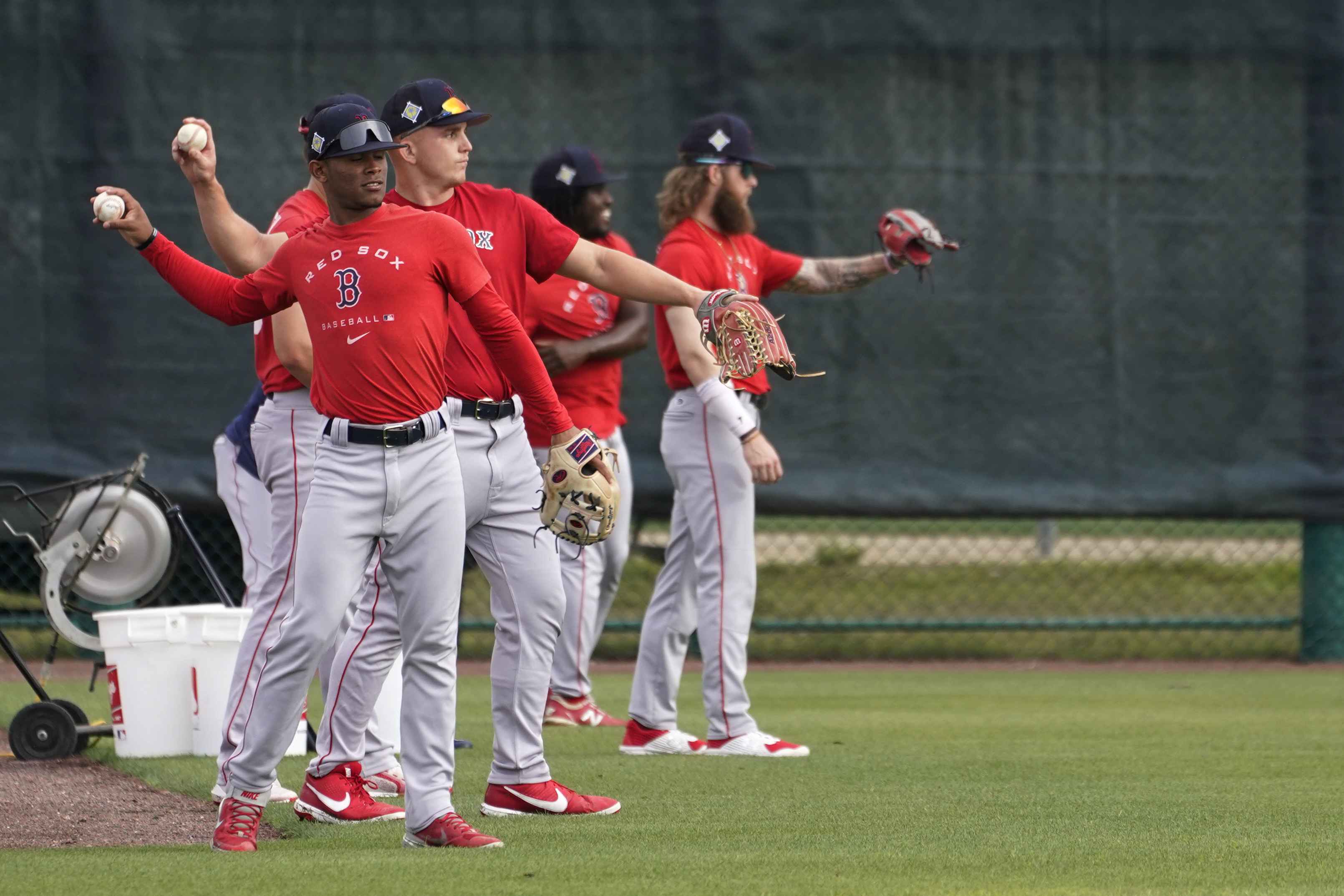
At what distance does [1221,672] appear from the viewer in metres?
7.89

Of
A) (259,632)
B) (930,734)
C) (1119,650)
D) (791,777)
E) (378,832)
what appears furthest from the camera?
(1119,650)

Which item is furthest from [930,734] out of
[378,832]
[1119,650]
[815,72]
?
[815,72]

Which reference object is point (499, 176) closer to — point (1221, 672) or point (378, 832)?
point (1221, 672)

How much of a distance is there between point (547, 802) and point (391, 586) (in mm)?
779

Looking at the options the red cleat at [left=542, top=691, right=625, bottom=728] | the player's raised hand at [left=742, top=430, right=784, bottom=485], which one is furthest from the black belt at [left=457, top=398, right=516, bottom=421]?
the red cleat at [left=542, top=691, right=625, bottom=728]

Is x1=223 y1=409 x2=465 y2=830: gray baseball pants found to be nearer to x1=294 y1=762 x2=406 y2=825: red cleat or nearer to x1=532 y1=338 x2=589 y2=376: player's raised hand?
x1=294 y1=762 x2=406 y2=825: red cleat

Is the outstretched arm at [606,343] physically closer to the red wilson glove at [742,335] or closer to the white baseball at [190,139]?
the red wilson glove at [742,335]

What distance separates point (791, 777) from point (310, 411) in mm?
1721

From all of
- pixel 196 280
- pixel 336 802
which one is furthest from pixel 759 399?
pixel 196 280

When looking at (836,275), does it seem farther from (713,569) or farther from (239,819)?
(239,819)

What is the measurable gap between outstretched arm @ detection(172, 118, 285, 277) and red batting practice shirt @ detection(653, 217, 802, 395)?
1.34m

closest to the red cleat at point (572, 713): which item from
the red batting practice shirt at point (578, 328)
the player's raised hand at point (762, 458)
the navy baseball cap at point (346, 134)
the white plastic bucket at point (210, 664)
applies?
the red batting practice shirt at point (578, 328)

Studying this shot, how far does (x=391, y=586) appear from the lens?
3811 millimetres

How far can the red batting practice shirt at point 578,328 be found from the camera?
6.25 meters
